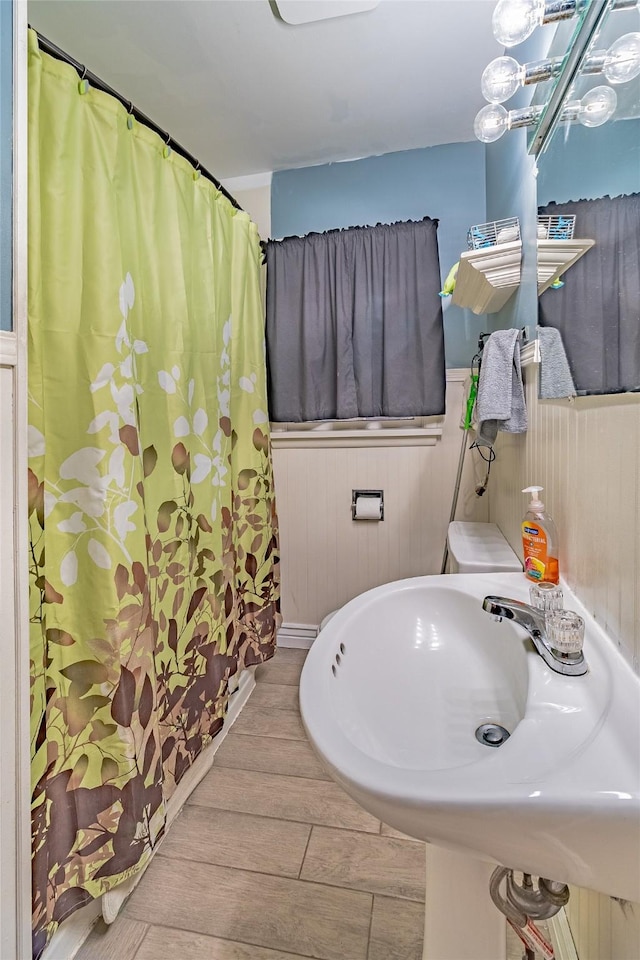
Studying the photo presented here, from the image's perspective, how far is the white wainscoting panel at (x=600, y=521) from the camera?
24.0 inches

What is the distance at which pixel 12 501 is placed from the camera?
2.63 ft

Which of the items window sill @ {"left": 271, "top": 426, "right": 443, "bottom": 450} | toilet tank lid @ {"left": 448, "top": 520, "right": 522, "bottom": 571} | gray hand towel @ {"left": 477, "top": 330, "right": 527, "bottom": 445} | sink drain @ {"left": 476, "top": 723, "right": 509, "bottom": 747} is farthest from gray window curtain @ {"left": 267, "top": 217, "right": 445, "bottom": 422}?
sink drain @ {"left": 476, "top": 723, "right": 509, "bottom": 747}

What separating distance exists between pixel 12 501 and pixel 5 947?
2.58 feet

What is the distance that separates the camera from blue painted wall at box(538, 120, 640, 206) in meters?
0.62

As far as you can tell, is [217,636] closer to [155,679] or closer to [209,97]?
[155,679]

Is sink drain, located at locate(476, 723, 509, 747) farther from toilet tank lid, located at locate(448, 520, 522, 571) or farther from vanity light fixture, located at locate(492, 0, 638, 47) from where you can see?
vanity light fixture, located at locate(492, 0, 638, 47)

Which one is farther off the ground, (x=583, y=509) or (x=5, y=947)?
(x=583, y=509)

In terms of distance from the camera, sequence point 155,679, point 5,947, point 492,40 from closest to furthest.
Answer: point 5,947 → point 155,679 → point 492,40

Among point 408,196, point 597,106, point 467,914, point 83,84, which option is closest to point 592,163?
point 597,106

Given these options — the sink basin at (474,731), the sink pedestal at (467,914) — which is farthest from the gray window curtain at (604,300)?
the sink pedestal at (467,914)

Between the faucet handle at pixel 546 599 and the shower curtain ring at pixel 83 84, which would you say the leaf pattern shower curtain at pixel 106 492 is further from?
the faucet handle at pixel 546 599

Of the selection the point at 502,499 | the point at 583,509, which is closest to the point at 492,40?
the point at 502,499

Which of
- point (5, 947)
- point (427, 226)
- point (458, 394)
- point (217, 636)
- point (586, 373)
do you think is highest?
point (427, 226)

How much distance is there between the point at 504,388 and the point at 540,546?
0.49 meters
